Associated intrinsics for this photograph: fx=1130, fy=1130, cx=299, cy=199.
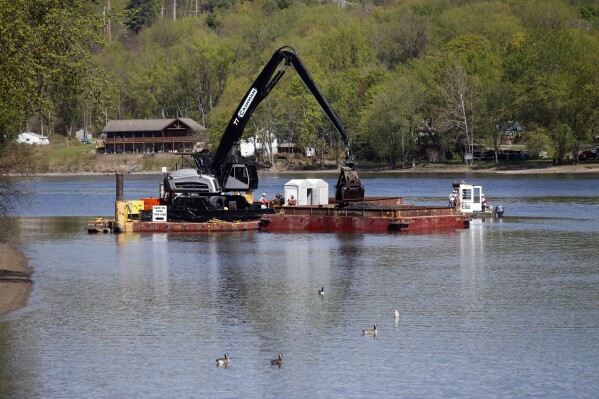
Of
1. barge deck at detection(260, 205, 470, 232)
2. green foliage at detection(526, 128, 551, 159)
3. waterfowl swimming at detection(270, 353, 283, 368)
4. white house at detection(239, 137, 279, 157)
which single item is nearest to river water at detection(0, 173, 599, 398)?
waterfowl swimming at detection(270, 353, 283, 368)

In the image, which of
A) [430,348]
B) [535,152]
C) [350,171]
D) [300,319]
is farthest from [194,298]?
[535,152]

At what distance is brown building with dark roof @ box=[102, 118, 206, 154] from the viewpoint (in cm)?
19588

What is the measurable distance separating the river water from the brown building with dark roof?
4955 inches

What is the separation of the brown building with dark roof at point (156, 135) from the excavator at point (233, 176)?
122 metres

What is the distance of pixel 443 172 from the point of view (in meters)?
154

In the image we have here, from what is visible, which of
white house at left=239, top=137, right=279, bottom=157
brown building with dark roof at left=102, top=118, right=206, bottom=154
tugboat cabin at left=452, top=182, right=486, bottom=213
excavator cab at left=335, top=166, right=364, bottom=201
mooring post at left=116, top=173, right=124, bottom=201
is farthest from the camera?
brown building with dark roof at left=102, top=118, right=206, bottom=154

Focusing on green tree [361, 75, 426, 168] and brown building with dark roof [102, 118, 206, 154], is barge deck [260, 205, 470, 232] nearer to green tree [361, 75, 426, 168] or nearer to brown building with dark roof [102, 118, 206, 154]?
green tree [361, 75, 426, 168]

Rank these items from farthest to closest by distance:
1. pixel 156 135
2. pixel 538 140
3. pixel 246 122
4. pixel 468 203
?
pixel 156 135 → pixel 538 140 → pixel 468 203 → pixel 246 122

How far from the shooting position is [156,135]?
646ft

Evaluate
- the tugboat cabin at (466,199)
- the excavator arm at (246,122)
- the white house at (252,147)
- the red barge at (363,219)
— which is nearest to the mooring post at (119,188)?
the excavator arm at (246,122)

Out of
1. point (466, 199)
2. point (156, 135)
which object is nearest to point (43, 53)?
point (466, 199)

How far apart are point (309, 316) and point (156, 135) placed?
524 ft

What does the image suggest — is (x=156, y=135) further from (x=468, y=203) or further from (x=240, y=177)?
(x=240, y=177)

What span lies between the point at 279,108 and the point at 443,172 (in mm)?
34014
